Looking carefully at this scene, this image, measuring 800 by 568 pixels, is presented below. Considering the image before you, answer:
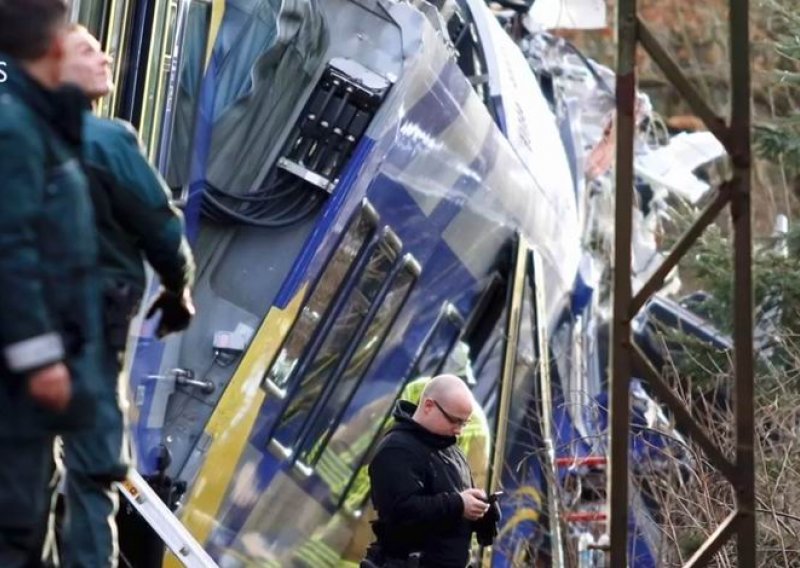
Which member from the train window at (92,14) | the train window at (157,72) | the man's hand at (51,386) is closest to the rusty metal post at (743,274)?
the man's hand at (51,386)

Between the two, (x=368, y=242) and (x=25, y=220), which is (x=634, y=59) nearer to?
(x=25, y=220)

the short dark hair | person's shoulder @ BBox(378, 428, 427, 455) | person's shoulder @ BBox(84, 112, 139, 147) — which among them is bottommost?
person's shoulder @ BBox(378, 428, 427, 455)

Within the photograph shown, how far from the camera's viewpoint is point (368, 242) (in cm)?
973

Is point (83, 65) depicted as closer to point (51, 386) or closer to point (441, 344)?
point (51, 386)

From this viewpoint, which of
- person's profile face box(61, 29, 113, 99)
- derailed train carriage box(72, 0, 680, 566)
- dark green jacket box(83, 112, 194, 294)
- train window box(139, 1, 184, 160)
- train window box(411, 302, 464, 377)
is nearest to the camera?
person's profile face box(61, 29, 113, 99)

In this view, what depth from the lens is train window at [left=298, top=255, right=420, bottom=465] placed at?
962cm

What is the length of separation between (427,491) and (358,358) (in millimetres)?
2070

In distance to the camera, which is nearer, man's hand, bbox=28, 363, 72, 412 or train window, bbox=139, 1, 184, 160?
man's hand, bbox=28, 363, 72, 412

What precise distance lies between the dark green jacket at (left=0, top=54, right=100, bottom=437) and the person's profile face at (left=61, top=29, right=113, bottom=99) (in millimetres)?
108

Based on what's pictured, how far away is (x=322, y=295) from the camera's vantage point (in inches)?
370

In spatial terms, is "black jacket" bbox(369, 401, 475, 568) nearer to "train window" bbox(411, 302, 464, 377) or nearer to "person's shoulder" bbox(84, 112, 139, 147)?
"train window" bbox(411, 302, 464, 377)

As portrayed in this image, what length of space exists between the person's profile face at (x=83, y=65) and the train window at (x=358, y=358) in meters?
4.51

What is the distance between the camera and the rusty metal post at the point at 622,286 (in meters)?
6.21

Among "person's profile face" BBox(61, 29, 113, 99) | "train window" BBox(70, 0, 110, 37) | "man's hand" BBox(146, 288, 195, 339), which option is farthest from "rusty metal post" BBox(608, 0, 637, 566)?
"train window" BBox(70, 0, 110, 37)
